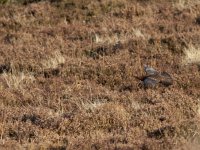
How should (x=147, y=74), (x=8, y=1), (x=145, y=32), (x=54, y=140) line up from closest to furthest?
(x=54, y=140) < (x=147, y=74) < (x=145, y=32) < (x=8, y=1)

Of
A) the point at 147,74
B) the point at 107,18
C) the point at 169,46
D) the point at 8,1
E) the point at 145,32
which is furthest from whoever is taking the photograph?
the point at 8,1

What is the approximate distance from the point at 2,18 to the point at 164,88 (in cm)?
1010

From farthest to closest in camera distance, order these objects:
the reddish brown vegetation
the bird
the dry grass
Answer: the dry grass, the bird, the reddish brown vegetation

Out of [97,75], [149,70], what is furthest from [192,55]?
[97,75]

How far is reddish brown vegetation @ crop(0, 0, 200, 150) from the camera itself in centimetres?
839

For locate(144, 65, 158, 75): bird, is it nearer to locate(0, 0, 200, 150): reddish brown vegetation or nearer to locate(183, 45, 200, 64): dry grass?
locate(0, 0, 200, 150): reddish brown vegetation

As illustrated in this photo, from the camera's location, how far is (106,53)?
14.3 m

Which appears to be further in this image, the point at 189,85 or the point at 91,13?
the point at 91,13

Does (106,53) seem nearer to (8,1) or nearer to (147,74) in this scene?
(147,74)

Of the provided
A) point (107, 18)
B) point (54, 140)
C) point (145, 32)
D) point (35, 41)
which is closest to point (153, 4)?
point (107, 18)

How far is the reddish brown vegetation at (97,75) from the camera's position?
27.5ft

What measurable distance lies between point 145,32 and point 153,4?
3.84 m

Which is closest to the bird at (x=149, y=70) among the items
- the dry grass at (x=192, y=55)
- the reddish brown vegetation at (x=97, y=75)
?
the reddish brown vegetation at (x=97, y=75)

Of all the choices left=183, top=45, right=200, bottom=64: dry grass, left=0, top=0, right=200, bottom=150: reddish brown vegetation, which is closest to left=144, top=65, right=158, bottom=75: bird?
left=0, top=0, right=200, bottom=150: reddish brown vegetation
